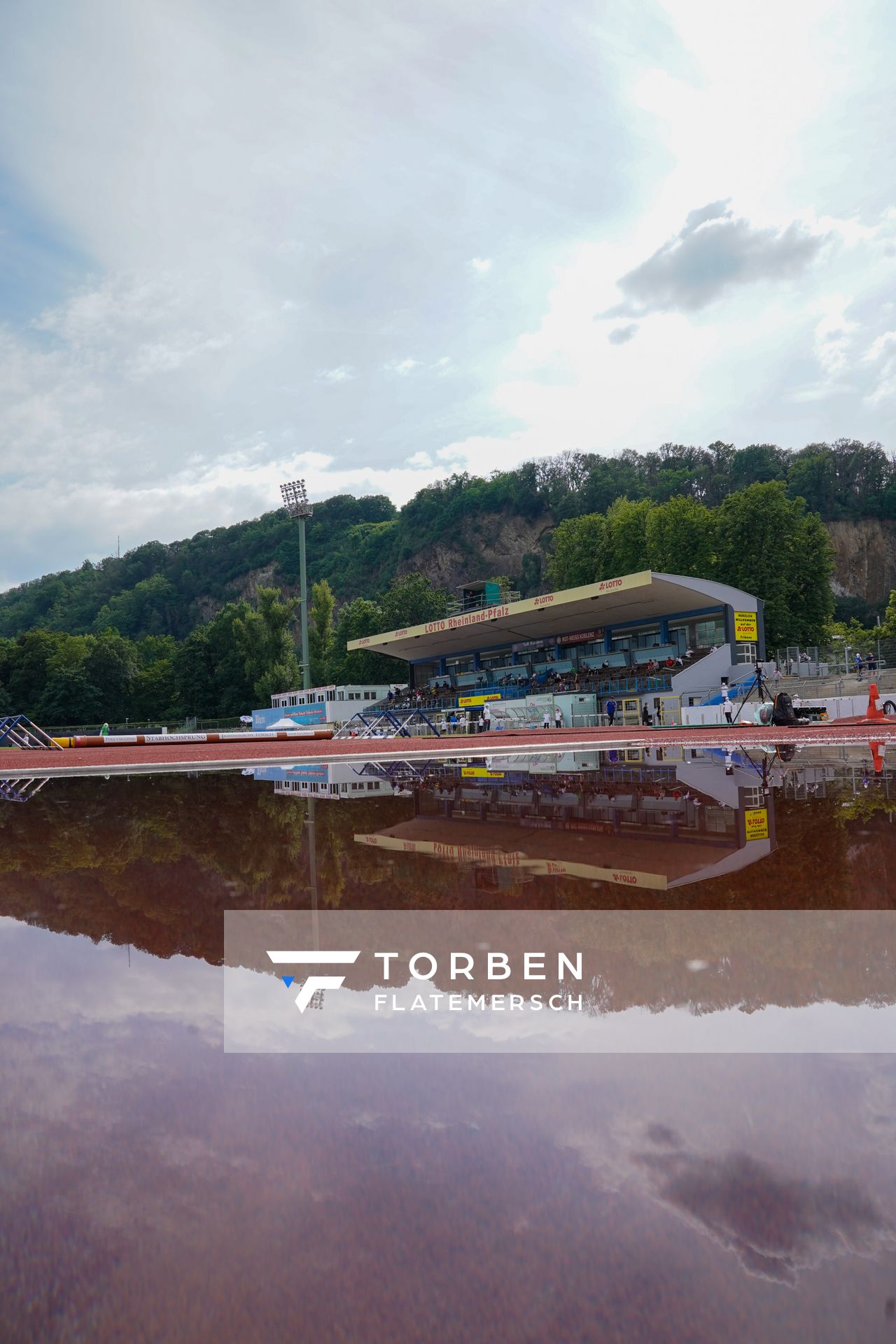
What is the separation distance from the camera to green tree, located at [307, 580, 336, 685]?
249 feet

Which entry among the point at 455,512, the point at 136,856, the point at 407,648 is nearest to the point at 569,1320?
the point at 136,856

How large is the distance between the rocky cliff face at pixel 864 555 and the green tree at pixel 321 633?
183 feet

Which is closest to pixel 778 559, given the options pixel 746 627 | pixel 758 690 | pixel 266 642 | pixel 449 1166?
pixel 746 627

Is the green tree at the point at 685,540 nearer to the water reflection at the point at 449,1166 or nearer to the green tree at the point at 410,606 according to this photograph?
the green tree at the point at 410,606

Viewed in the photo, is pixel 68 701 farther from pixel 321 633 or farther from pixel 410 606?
pixel 410 606

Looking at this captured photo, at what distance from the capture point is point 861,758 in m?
9.94

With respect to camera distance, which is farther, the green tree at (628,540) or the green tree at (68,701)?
the green tree at (68,701)

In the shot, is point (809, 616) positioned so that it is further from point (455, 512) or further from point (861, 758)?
point (455, 512)

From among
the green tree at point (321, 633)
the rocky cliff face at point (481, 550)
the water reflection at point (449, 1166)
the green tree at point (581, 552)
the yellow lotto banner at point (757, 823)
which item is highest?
the rocky cliff face at point (481, 550)

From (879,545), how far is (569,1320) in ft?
345

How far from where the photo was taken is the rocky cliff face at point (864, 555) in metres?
92.5

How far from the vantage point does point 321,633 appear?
77125 mm

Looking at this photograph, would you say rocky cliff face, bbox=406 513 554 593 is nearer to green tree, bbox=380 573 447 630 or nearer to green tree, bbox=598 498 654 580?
green tree, bbox=380 573 447 630

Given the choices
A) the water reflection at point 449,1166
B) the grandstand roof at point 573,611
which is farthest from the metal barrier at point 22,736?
the grandstand roof at point 573,611
